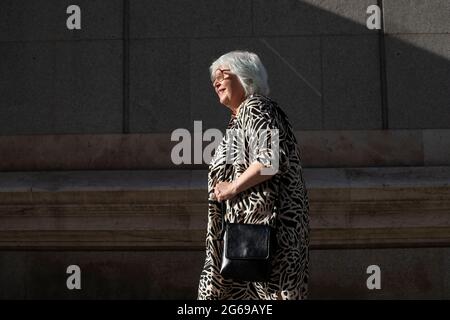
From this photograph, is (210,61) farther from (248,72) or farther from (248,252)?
(248,252)

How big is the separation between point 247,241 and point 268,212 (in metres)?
0.20

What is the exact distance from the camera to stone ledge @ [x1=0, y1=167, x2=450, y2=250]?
623 centimetres

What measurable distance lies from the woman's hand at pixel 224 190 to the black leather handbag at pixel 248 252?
162 mm

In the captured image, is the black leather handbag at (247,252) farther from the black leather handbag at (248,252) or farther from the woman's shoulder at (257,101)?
the woman's shoulder at (257,101)

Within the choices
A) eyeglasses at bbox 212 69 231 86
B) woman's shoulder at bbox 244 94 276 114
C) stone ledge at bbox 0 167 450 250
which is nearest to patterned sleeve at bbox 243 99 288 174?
woman's shoulder at bbox 244 94 276 114

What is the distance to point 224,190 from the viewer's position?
139 inches

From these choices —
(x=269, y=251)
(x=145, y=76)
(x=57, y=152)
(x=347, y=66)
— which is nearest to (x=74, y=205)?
(x=57, y=152)

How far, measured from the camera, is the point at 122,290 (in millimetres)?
6551

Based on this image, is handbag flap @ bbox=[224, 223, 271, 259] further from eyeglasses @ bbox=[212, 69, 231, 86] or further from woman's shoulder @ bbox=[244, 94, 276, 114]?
eyeglasses @ bbox=[212, 69, 231, 86]

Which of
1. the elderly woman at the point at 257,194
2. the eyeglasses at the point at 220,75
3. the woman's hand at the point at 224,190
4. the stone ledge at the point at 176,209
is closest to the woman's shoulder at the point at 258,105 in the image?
the elderly woman at the point at 257,194

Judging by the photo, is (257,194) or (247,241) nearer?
(247,241)

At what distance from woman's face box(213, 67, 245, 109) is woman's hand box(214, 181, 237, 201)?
44 cm

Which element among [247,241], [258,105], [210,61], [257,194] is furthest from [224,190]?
[210,61]

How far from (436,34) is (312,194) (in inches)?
76.1
